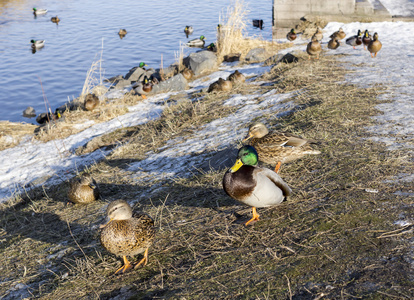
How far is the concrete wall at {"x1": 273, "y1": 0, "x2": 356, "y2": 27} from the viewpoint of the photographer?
1720 cm

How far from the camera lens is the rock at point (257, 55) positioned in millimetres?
14277

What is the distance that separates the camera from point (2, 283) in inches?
157

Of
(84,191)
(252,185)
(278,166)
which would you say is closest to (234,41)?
(84,191)

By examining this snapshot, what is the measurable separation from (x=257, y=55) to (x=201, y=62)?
214 cm

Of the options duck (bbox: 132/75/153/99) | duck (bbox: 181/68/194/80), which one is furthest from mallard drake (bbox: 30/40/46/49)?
duck (bbox: 132/75/153/99)

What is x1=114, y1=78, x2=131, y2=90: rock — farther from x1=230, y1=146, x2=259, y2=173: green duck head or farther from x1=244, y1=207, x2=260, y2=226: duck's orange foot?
x1=244, y1=207, x2=260, y2=226: duck's orange foot

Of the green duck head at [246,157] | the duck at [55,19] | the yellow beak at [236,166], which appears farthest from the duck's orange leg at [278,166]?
the duck at [55,19]

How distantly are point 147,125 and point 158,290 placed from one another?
6261 millimetres

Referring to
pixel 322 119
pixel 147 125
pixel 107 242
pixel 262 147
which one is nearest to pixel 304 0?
pixel 147 125

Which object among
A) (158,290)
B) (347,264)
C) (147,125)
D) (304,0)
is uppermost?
(304,0)

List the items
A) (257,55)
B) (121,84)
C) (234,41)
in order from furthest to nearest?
1. (234,41)
2. (121,84)
3. (257,55)

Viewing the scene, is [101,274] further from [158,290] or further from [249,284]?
[249,284]

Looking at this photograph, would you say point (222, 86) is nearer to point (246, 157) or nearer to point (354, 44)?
point (354, 44)

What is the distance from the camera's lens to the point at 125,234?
11.6 ft
